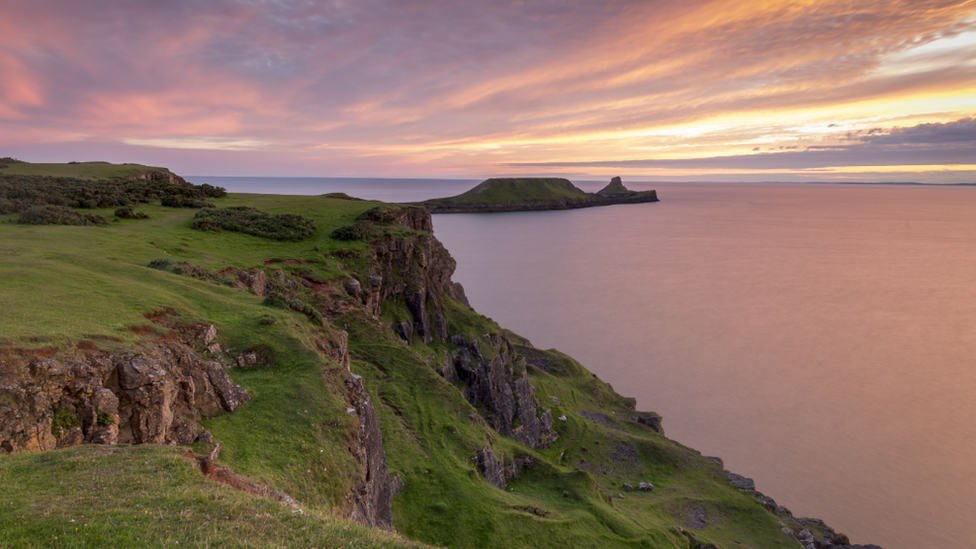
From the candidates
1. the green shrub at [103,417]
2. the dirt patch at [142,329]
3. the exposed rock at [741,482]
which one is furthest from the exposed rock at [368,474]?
the exposed rock at [741,482]

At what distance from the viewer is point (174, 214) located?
205 ft

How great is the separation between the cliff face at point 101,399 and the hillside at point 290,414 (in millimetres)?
65

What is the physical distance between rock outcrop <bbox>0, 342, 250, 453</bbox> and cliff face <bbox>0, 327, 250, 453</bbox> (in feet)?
0.07

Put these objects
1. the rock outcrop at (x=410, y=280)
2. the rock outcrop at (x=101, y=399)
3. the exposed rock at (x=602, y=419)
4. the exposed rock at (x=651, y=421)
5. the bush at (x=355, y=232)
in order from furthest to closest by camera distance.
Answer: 1. the exposed rock at (x=651, y=421)
2. the exposed rock at (x=602, y=419)
3. the bush at (x=355, y=232)
4. the rock outcrop at (x=410, y=280)
5. the rock outcrop at (x=101, y=399)

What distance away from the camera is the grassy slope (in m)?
76.2

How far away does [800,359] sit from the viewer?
9662 cm

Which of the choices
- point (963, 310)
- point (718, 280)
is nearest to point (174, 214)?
point (718, 280)

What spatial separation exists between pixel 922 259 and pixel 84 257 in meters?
246

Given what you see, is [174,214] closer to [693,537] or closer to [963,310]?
[693,537]

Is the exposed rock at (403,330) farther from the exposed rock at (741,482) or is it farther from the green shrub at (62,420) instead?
the exposed rock at (741,482)

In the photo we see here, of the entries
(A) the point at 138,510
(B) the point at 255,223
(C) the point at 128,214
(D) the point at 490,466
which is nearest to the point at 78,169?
(C) the point at 128,214

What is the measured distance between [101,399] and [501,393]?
149 feet

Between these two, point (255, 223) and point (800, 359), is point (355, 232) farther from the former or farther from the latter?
point (800, 359)

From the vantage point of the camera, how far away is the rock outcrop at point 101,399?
15.5 metres
